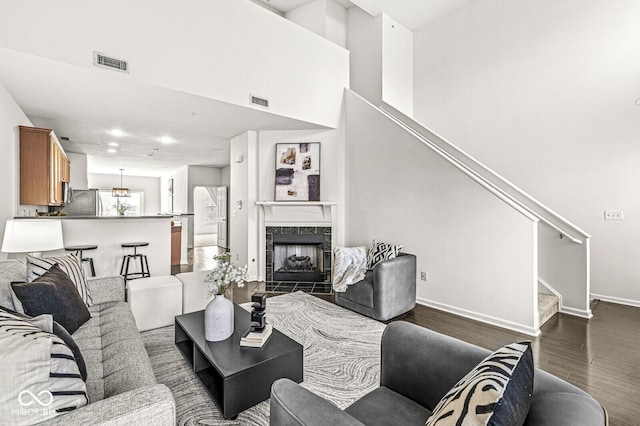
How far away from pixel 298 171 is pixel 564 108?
398 cm

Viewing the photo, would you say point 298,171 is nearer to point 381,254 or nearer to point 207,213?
point 381,254

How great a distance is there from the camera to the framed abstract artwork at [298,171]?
16.9ft

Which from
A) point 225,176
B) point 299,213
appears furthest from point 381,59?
point 225,176

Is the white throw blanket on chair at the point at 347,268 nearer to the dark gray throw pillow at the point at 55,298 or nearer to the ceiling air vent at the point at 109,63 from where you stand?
the dark gray throw pillow at the point at 55,298

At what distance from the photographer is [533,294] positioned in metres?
3.09

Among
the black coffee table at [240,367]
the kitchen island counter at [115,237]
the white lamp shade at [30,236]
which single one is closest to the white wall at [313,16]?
the kitchen island counter at [115,237]

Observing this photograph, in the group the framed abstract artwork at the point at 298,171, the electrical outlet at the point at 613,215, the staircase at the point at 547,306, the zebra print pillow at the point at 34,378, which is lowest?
the staircase at the point at 547,306

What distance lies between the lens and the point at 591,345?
113 inches

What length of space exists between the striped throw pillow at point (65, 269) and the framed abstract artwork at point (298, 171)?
9.86 ft

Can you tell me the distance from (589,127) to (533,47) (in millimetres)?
1455

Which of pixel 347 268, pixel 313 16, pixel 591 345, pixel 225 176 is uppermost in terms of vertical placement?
pixel 313 16

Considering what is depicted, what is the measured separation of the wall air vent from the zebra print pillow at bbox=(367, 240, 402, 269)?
7.86ft

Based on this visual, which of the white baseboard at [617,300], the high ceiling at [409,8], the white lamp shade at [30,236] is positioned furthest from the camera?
the high ceiling at [409,8]

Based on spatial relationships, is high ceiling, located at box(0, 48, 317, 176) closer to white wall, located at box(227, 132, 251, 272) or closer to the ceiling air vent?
the ceiling air vent
